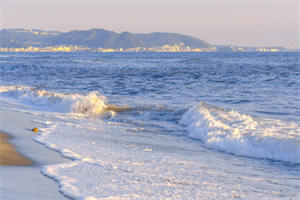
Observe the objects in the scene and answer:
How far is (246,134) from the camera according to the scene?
29.1 ft

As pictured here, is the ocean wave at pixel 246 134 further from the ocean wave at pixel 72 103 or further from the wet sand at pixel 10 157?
the wet sand at pixel 10 157

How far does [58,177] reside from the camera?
17.0 feet

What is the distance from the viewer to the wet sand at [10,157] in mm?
5794

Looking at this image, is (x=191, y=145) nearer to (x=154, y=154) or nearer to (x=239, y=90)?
(x=154, y=154)

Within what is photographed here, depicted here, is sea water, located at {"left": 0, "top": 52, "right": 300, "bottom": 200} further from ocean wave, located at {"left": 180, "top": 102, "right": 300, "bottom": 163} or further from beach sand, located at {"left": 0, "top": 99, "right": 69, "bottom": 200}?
beach sand, located at {"left": 0, "top": 99, "right": 69, "bottom": 200}

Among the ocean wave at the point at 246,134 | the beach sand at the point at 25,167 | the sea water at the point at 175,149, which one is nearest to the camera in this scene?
the beach sand at the point at 25,167

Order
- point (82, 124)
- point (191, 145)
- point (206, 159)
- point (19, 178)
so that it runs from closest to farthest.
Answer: point (19, 178)
point (206, 159)
point (191, 145)
point (82, 124)

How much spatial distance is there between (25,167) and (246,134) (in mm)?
4848

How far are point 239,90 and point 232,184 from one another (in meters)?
14.9

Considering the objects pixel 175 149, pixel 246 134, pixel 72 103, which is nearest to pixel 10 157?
pixel 175 149

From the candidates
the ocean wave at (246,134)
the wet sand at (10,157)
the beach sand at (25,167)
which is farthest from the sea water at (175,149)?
the wet sand at (10,157)

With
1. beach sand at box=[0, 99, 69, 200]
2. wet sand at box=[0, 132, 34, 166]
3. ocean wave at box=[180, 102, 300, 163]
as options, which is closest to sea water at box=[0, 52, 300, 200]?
ocean wave at box=[180, 102, 300, 163]

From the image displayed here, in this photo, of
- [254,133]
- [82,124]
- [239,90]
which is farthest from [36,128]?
[239,90]

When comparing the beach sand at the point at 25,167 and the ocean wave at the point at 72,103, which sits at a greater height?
the beach sand at the point at 25,167
